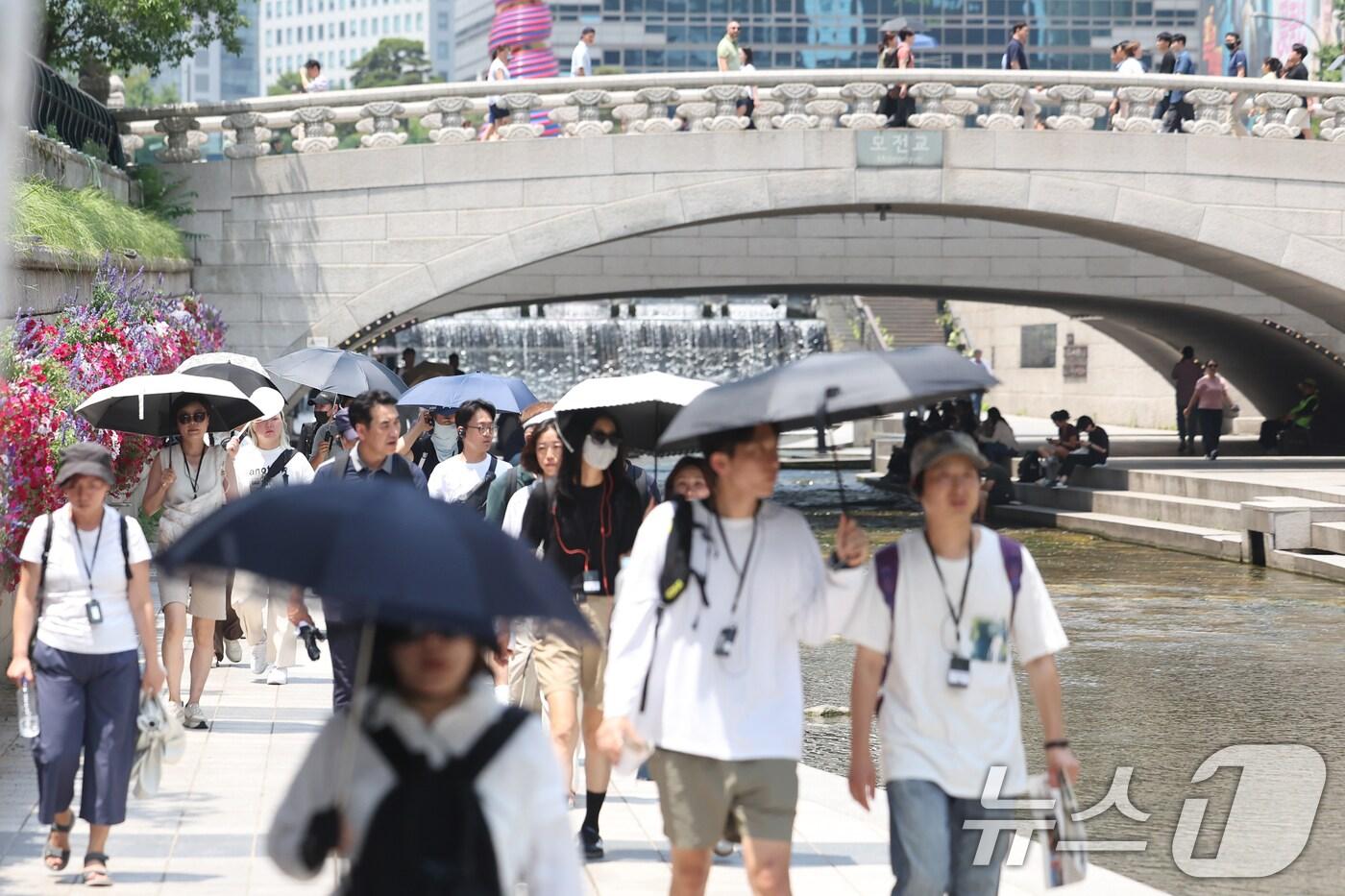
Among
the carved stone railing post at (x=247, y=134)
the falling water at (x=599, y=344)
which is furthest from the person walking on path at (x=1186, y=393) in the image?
the carved stone railing post at (x=247, y=134)

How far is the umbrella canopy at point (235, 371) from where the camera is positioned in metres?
12.8

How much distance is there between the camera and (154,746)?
6.62m

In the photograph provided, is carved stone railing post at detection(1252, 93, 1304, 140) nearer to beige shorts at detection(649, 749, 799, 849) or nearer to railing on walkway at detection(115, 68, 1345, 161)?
railing on walkway at detection(115, 68, 1345, 161)

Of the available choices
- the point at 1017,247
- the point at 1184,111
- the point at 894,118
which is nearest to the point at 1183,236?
the point at 1184,111

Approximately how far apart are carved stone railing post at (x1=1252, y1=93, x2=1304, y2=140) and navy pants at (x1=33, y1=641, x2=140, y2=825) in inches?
859

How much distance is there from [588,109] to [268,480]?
14708 millimetres

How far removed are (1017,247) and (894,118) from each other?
7899 millimetres

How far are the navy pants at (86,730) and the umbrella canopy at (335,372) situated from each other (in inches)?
262

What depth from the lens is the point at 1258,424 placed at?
39.2m

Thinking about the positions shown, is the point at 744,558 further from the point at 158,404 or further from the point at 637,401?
the point at 158,404

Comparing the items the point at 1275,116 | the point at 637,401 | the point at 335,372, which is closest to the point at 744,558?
the point at 637,401

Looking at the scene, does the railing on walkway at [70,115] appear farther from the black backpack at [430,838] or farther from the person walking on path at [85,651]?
the black backpack at [430,838]

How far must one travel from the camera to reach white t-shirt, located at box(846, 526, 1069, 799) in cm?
505

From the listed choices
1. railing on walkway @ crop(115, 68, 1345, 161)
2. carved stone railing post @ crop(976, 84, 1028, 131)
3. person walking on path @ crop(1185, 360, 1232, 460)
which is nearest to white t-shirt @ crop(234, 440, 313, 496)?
railing on walkway @ crop(115, 68, 1345, 161)
